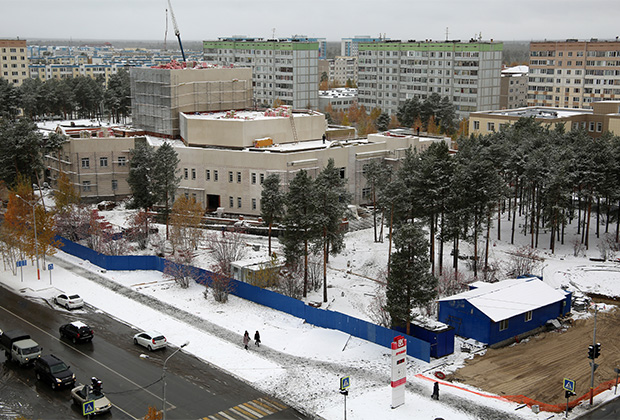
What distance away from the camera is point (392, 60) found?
14475cm

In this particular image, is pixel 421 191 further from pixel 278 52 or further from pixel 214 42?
pixel 214 42

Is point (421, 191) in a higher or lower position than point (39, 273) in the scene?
higher

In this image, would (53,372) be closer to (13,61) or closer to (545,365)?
(545,365)

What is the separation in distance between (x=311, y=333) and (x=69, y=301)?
17628 millimetres

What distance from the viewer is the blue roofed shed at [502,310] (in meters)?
42.6

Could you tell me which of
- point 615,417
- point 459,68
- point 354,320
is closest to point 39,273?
point 354,320

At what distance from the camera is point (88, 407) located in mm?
32500

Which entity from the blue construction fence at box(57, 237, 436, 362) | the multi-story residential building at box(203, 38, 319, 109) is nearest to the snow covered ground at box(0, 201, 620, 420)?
the blue construction fence at box(57, 237, 436, 362)

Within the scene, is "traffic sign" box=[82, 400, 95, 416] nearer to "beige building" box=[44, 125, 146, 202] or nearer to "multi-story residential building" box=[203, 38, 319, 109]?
"beige building" box=[44, 125, 146, 202]

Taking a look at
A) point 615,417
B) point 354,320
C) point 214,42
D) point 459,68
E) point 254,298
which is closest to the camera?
point 615,417

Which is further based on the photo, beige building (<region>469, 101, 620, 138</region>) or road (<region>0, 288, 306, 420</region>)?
beige building (<region>469, 101, 620, 138</region>)

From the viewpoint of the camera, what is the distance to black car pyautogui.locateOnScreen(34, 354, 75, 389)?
36581mm

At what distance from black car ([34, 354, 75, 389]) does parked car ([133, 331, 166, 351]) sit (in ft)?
18.0

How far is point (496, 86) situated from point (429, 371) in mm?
104631
